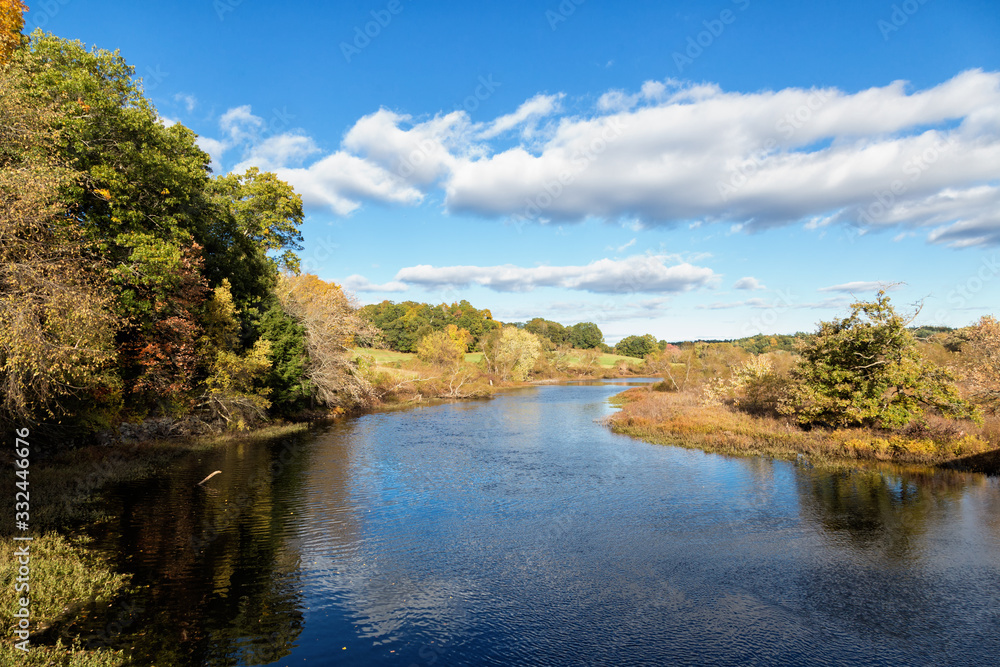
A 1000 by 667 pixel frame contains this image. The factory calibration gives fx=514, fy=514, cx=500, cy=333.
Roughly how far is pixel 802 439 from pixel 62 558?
33.2 m

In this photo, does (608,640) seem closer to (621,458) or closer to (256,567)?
(256,567)

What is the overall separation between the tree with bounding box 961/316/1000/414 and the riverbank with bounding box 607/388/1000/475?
2.40 m

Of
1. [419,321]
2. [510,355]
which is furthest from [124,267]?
[419,321]

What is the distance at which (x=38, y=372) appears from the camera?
42.4 feet

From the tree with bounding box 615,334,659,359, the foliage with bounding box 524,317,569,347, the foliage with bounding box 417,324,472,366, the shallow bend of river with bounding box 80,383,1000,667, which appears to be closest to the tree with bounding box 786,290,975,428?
the shallow bend of river with bounding box 80,383,1000,667

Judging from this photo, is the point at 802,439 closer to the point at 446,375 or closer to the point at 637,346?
the point at 446,375

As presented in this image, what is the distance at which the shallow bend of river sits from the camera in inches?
404

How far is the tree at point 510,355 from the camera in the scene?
102 m

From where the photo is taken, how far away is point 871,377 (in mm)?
27891

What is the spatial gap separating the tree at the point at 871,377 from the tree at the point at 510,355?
238ft

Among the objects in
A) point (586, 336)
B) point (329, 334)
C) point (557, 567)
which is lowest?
point (557, 567)

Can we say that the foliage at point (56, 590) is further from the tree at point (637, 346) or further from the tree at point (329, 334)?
the tree at point (637, 346)

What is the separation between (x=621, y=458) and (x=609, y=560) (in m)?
15.3

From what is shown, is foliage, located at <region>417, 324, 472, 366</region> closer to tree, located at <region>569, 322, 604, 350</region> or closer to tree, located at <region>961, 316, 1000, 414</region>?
tree, located at <region>961, 316, 1000, 414</region>
